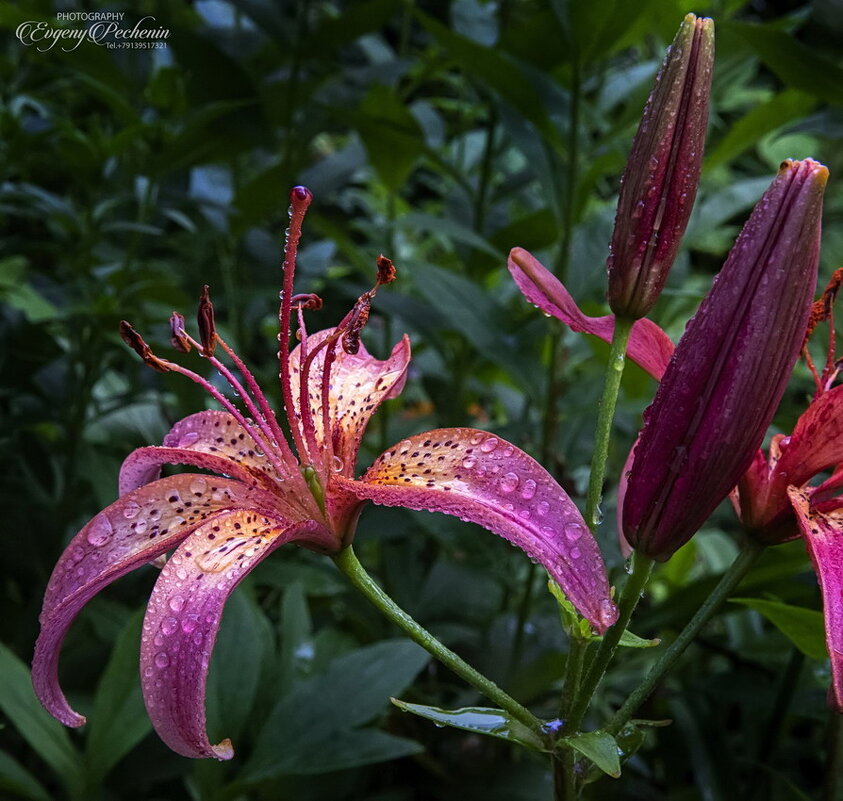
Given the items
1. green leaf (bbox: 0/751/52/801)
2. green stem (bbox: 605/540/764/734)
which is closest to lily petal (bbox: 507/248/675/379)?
green stem (bbox: 605/540/764/734)

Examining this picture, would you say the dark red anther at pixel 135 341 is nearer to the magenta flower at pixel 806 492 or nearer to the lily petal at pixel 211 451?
the lily petal at pixel 211 451

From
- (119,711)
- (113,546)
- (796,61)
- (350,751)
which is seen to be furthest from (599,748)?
(796,61)

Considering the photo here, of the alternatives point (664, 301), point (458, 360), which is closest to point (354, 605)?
point (458, 360)

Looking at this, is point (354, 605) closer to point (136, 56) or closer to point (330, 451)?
point (330, 451)

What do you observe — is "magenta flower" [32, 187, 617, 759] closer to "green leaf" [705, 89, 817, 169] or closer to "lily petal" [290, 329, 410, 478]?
"lily petal" [290, 329, 410, 478]

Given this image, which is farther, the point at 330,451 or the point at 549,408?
the point at 549,408

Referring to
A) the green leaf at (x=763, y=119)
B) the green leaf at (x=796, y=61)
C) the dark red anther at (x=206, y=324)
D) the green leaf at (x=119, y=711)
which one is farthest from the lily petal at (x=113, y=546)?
the green leaf at (x=763, y=119)

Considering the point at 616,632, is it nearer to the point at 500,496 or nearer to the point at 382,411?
the point at 500,496
